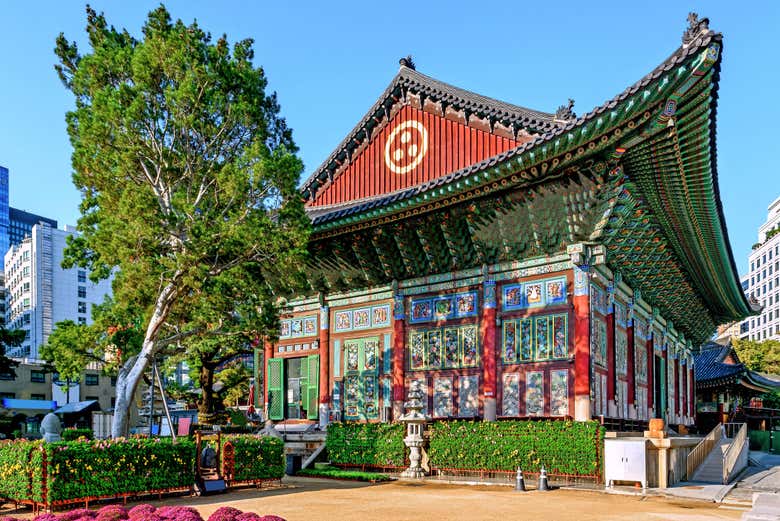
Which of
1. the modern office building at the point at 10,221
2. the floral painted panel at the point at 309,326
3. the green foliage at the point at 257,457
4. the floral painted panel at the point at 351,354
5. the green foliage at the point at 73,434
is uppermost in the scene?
the modern office building at the point at 10,221

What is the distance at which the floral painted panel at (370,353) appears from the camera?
24.5m

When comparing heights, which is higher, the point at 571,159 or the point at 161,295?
the point at 571,159

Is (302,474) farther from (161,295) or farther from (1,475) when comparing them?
(1,475)

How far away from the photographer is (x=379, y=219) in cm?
2250

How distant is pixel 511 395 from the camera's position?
21016mm

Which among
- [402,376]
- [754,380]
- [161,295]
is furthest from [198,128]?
[754,380]

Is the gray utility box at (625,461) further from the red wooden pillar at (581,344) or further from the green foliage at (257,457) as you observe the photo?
the green foliage at (257,457)

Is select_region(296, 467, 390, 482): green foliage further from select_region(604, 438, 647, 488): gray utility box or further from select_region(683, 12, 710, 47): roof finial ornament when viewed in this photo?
select_region(683, 12, 710, 47): roof finial ornament

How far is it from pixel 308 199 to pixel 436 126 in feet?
22.0

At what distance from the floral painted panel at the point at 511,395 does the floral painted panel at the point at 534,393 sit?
0.92 ft

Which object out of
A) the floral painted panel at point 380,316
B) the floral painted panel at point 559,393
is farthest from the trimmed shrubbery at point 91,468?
the floral painted panel at point 559,393

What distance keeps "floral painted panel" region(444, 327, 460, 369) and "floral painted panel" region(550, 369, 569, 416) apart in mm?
3369

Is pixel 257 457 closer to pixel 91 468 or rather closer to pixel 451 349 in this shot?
pixel 91 468

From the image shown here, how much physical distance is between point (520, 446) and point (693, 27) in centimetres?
1065
